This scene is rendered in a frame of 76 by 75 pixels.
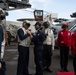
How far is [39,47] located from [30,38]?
0.49 meters

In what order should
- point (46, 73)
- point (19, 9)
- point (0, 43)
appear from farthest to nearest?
point (19, 9) < point (46, 73) < point (0, 43)

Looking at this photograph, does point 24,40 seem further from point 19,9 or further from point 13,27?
point 19,9

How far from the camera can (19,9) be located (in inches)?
2068

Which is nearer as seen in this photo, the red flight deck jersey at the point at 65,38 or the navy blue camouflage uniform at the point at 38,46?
the navy blue camouflage uniform at the point at 38,46

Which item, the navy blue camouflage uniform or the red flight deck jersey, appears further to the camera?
the red flight deck jersey

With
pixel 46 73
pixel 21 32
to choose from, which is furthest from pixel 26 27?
pixel 46 73

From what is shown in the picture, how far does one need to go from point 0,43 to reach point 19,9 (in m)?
46.4

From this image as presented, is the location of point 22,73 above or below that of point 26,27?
below

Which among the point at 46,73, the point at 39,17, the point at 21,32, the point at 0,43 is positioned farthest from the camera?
the point at 39,17

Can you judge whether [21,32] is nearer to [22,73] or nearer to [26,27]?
[26,27]

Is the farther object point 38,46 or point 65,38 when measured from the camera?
point 65,38

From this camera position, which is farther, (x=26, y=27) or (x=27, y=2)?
(x=27, y=2)

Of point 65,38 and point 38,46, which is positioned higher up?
point 65,38

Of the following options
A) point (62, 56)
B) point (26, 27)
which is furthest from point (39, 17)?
point (26, 27)
